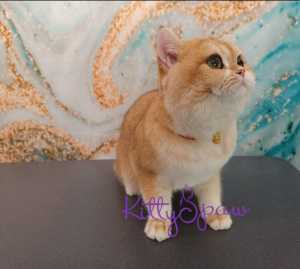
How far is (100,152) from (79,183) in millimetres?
293

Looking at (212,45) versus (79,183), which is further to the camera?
(79,183)

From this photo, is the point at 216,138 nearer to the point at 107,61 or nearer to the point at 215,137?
the point at 215,137

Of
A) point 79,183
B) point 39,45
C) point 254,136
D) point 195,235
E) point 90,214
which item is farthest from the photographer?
point 254,136

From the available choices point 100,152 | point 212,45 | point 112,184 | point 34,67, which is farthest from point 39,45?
point 212,45

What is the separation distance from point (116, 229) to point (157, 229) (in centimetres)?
12

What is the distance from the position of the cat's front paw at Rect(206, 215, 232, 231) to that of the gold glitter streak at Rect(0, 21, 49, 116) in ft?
2.78

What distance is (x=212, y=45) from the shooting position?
84cm

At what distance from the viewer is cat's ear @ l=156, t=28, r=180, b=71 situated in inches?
34.2

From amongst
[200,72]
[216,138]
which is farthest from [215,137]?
[200,72]

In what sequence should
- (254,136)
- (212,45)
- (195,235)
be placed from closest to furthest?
(212,45), (195,235), (254,136)

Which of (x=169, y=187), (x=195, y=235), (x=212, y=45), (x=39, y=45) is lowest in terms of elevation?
(x=195, y=235)

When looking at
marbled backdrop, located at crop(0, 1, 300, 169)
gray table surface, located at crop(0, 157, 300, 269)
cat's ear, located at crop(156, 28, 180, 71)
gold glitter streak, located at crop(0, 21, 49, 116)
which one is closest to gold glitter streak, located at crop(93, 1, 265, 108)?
marbled backdrop, located at crop(0, 1, 300, 169)

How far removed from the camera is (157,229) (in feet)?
3.08

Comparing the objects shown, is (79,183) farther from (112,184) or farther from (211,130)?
(211,130)
